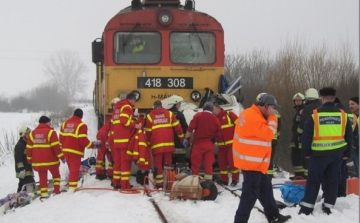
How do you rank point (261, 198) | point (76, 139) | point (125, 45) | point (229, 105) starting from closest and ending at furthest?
1. point (261, 198)
2. point (76, 139)
3. point (229, 105)
4. point (125, 45)

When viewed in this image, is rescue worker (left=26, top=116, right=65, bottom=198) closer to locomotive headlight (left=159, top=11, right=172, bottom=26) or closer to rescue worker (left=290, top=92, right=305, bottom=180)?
A: locomotive headlight (left=159, top=11, right=172, bottom=26)

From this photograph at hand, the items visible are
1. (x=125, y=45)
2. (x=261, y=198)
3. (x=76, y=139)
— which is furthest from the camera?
(x=125, y=45)

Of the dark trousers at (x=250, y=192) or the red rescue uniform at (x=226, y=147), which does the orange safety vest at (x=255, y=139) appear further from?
the red rescue uniform at (x=226, y=147)

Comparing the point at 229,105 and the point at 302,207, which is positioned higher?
the point at 229,105


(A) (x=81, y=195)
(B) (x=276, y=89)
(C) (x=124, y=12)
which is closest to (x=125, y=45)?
(C) (x=124, y=12)

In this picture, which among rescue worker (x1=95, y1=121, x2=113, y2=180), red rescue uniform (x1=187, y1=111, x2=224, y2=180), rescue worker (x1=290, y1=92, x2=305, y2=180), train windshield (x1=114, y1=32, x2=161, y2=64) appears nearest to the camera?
red rescue uniform (x1=187, y1=111, x2=224, y2=180)

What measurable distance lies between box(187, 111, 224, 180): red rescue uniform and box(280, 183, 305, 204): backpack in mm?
1798

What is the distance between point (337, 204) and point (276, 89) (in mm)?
13859

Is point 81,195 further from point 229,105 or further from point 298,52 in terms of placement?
point 298,52

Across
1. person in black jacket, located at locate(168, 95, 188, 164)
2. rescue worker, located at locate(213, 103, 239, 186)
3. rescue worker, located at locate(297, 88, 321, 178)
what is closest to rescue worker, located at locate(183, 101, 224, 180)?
rescue worker, located at locate(213, 103, 239, 186)

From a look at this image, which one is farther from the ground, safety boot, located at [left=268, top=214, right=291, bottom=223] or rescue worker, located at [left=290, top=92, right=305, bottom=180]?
rescue worker, located at [left=290, top=92, right=305, bottom=180]

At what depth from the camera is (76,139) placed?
7848 millimetres

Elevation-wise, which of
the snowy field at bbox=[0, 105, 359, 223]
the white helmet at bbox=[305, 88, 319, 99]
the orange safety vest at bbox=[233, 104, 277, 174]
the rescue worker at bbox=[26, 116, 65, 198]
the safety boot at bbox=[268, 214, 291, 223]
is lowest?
the snowy field at bbox=[0, 105, 359, 223]

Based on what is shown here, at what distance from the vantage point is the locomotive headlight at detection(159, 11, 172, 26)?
9.68 m
